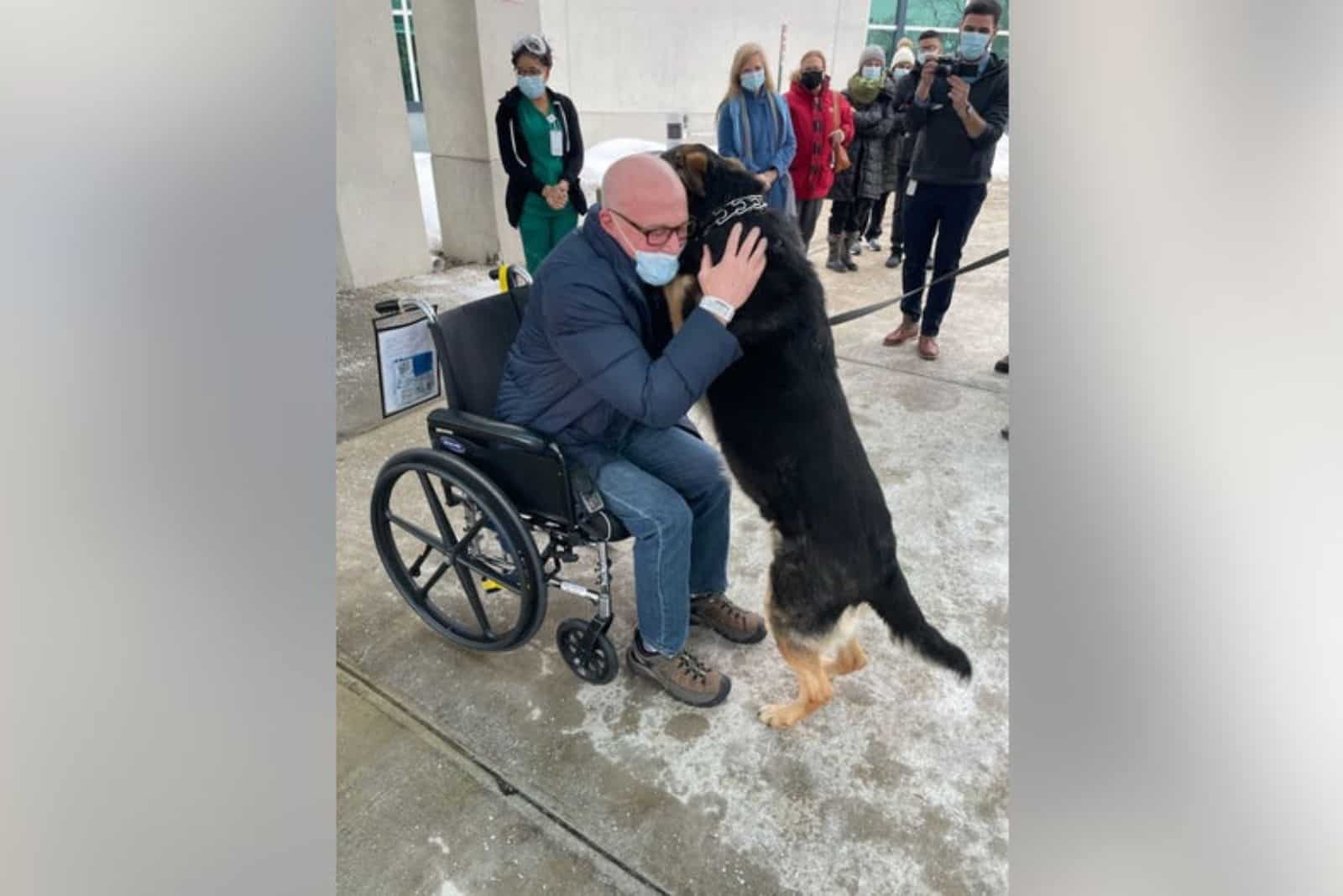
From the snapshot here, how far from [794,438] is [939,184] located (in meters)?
1.93

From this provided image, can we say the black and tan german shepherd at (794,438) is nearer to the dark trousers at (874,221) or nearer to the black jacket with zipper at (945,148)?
the black jacket with zipper at (945,148)

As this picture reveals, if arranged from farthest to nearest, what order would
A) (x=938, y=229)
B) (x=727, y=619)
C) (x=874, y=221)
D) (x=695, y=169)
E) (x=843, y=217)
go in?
(x=874, y=221) < (x=843, y=217) < (x=938, y=229) < (x=727, y=619) < (x=695, y=169)

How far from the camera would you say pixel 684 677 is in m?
1.78

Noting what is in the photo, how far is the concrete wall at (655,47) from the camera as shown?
1380mm

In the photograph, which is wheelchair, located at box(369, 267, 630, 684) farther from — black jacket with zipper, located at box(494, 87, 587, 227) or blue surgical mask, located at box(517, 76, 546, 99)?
blue surgical mask, located at box(517, 76, 546, 99)

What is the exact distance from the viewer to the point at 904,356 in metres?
3.06

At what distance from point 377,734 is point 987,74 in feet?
6.86

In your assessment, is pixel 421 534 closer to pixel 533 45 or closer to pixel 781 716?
pixel 781 716

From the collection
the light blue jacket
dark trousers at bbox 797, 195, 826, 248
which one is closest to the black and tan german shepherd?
the light blue jacket
